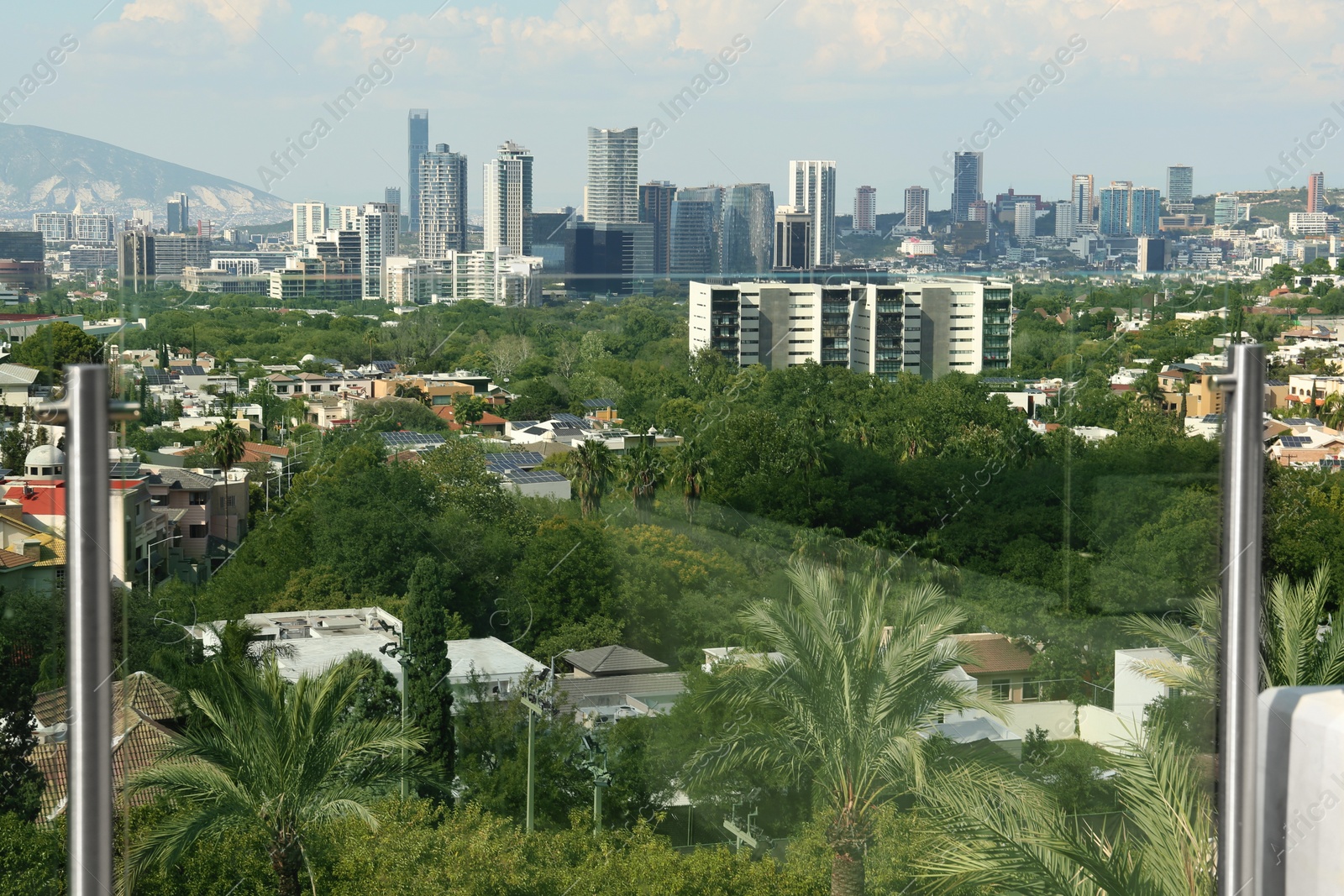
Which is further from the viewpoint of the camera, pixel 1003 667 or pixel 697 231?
pixel 697 231

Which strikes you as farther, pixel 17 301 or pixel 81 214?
pixel 81 214

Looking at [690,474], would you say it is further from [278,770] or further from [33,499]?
[278,770]

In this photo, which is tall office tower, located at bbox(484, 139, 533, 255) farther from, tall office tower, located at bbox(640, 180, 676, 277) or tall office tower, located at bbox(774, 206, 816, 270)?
tall office tower, located at bbox(774, 206, 816, 270)

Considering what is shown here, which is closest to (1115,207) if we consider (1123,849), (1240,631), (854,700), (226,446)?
(226,446)

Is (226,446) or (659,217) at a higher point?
(659,217)

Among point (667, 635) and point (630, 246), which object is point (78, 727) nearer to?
point (667, 635)

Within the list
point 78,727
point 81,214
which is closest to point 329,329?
point 81,214
